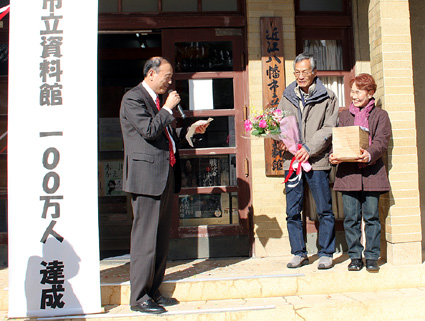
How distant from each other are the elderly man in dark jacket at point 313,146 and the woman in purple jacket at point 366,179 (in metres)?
0.16

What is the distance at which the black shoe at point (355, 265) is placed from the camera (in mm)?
4113

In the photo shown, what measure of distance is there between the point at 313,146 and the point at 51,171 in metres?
2.43

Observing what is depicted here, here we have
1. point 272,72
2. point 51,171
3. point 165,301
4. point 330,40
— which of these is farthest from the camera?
point 330,40

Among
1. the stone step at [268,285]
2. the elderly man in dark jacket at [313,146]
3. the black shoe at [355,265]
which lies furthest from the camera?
the elderly man in dark jacket at [313,146]

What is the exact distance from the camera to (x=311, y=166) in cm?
429

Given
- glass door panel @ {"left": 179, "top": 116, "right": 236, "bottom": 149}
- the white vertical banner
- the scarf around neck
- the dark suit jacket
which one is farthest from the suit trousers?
the scarf around neck

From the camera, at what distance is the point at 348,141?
3924 millimetres

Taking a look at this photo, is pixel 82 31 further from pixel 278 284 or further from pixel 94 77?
pixel 278 284

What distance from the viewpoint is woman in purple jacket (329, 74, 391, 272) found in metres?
4.08

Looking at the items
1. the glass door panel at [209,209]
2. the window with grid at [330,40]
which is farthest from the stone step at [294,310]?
the window with grid at [330,40]

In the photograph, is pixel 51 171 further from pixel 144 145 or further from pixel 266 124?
pixel 266 124

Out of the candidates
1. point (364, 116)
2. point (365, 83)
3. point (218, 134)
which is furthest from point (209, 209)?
point (365, 83)

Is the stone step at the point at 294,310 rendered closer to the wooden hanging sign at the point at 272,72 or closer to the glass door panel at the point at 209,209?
the glass door panel at the point at 209,209

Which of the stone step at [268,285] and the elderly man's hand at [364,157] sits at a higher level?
the elderly man's hand at [364,157]
